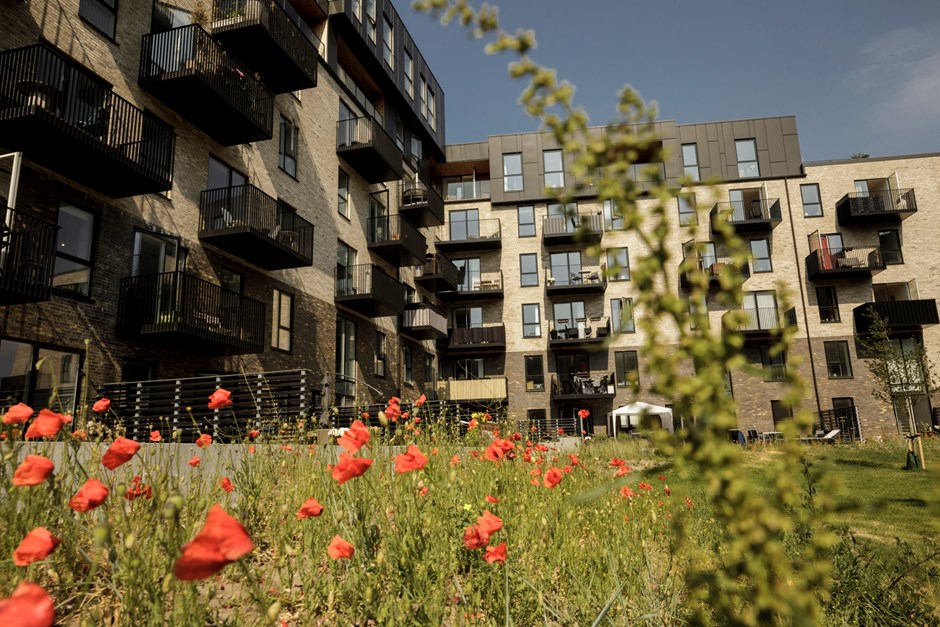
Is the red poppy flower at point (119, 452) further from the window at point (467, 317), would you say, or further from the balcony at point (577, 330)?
the window at point (467, 317)

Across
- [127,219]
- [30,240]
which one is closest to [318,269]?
[127,219]

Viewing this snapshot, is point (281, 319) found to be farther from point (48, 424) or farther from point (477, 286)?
point (477, 286)

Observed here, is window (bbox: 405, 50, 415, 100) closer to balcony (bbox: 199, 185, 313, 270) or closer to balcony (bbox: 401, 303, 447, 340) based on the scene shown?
balcony (bbox: 401, 303, 447, 340)

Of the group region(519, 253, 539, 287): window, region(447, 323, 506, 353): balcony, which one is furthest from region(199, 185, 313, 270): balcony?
region(519, 253, 539, 287): window

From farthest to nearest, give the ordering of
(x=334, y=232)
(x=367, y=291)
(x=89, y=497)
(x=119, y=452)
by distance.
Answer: (x=367, y=291)
(x=334, y=232)
(x=119, y=452)
(x=89, y=497)

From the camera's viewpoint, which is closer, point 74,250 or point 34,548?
point 34,548

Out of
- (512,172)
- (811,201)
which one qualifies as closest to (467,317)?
(512,172)

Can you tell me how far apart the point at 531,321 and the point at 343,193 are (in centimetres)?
1561

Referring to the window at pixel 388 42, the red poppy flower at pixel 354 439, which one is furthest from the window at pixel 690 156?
the red poppy flower at pixel 354 439

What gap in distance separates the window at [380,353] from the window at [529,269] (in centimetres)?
1264

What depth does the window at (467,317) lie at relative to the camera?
35281 millimetres

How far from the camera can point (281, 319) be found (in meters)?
18.0

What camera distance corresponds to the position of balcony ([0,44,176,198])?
10062 mm

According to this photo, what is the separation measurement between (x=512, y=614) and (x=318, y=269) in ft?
60.3
